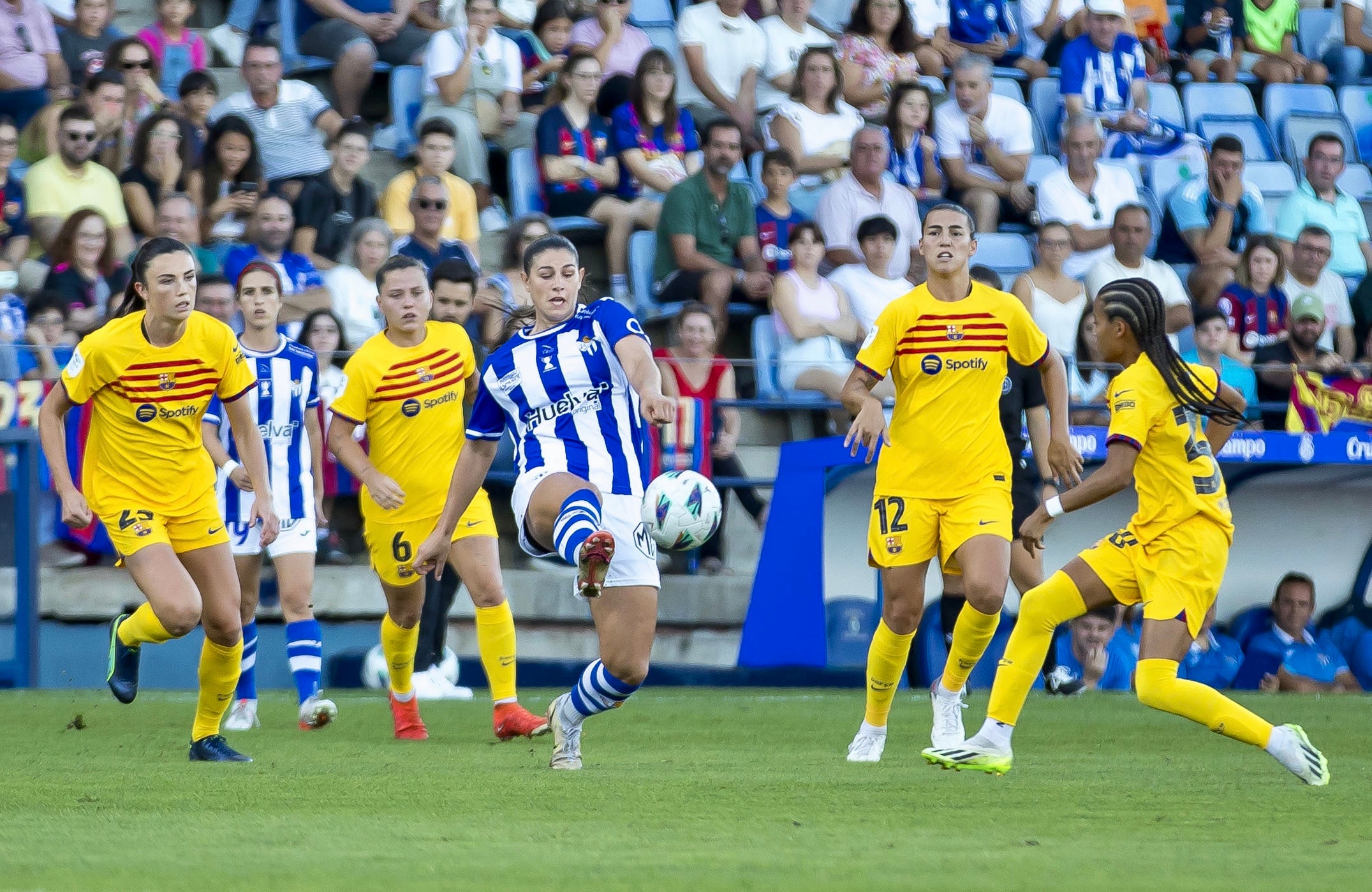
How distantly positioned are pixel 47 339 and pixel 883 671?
614 cm

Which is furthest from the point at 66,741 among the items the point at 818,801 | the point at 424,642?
the point at 818,801

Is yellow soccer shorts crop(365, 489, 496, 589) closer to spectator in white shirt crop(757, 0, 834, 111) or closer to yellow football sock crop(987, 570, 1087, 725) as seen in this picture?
yellow football sock crop(987, 570, 1087, 725)

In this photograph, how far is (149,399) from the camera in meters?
7.51

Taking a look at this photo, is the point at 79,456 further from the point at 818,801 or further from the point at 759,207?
the point at 818,801

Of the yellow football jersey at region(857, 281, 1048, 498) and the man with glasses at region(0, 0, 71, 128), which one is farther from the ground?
the man with glasses at region(0, 0, 71, 128)

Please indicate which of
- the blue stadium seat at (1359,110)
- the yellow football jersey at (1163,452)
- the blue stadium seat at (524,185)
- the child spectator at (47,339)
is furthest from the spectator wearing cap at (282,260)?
the blue stadium seat at (1359,110)

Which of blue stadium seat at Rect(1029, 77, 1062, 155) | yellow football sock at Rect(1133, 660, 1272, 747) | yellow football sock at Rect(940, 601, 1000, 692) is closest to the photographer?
yellow football sock at Rect(1133, 660, 1272, 747)

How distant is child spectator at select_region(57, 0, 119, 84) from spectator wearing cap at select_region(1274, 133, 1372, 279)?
31.6ft

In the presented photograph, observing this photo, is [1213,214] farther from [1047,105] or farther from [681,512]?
[681,512]

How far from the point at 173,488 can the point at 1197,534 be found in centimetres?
409

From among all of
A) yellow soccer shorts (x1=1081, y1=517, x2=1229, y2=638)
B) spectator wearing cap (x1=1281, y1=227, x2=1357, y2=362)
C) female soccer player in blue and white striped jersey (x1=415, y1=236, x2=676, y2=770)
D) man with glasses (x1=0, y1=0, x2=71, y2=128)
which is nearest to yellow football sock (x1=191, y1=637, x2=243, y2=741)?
female soccer player in blue and white striped jersey (x1=415, y1=236, x2=676, y2=770)

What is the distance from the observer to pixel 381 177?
45.9 feet

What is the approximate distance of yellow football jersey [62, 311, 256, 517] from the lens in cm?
743

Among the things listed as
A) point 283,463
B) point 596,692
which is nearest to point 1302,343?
point 283,463
